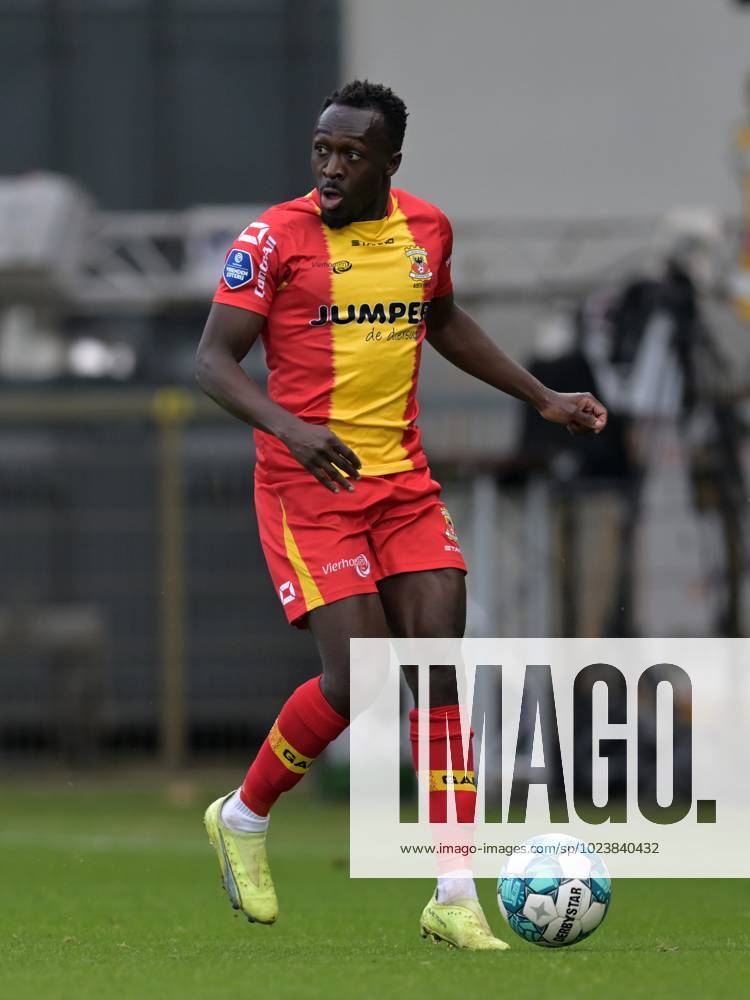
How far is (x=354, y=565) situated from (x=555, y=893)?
3.33 ft

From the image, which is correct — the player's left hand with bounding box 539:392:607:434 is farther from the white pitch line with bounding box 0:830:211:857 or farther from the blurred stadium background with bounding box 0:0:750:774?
the blurred stadium background with bounding box 0:0:750:774

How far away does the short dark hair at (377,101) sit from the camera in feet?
18.4

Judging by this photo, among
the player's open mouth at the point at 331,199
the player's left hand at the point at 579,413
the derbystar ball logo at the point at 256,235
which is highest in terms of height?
the player's open mouth at the point at 331,199

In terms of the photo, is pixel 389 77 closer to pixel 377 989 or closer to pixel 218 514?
pixel 218 514

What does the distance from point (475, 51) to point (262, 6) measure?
1.89 meters

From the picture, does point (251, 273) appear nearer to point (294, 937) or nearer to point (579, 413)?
point (579, 413)

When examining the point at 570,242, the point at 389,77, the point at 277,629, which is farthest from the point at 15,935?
the point at 389,77

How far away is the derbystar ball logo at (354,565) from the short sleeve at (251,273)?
68cm

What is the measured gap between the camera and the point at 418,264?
5730 mm

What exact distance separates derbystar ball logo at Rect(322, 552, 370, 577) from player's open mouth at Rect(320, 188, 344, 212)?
0.91 metres

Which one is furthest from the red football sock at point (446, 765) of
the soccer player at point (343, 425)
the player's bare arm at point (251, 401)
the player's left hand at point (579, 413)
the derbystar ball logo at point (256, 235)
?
the derbystar ball logo at point (256, 235)

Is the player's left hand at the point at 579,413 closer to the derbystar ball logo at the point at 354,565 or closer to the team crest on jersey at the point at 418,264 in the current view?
the team crest on jersey at the point at 418,264

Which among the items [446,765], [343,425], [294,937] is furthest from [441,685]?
[294,937]

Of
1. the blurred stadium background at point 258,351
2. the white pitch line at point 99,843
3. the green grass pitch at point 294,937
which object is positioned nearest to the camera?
the green grass pitch at point 294,937
